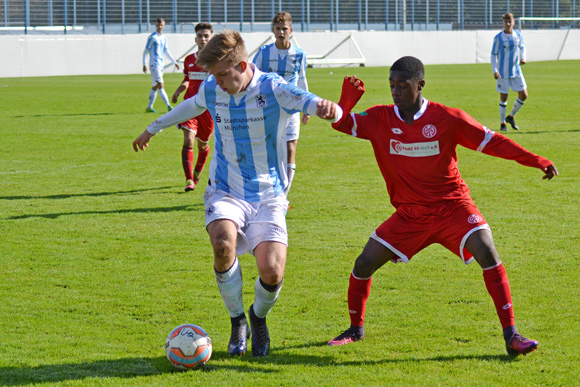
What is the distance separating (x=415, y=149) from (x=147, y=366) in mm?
2051

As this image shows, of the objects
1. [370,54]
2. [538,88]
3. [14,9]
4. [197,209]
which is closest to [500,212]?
[197,209]

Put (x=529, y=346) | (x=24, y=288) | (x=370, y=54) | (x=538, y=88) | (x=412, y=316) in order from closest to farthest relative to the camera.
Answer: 1. (x=529, y=346)
2. (x=412, y=316)
3. (x=24, y=288)
4. (x=538, y=88)
5. (x=370, y=54)

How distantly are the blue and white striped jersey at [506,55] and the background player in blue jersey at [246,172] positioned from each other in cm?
1262

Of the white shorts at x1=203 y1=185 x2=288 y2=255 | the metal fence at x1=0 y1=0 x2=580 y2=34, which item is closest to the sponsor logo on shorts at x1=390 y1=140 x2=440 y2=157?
the white shorts at x1=203 y1=185 x2=288 y2=255

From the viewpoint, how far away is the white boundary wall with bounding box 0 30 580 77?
116ft

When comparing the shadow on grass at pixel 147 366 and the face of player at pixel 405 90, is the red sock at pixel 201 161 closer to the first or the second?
the face of player at pixel 405 90

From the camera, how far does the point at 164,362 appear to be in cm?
452

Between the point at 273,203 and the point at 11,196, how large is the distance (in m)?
6.03

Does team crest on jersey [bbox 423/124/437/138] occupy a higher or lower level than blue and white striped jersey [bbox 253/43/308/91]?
lower

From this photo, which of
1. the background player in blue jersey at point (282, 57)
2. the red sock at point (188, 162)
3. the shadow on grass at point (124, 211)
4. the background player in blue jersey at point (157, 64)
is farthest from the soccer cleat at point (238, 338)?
the background player in blue jersey at point (157, 64)

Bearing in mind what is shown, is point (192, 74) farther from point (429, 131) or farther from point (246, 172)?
point (429, 131)

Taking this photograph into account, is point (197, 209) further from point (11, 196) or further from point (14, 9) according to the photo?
point (14, 9)

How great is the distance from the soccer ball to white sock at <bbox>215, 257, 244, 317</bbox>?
28 cm

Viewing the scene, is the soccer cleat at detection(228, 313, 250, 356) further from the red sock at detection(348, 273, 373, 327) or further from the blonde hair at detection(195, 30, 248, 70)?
the blonde hair at detection(195, 30, 248, 70)
